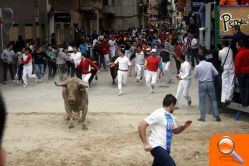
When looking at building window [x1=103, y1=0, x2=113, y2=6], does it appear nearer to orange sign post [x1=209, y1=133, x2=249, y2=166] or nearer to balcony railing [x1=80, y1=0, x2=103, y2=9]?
balcony railing [x1=80, y1=0, x2=103, y2=9]

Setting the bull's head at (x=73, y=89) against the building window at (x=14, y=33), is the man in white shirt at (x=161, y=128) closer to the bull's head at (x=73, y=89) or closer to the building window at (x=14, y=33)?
the bull's head at (x=73, y=89)

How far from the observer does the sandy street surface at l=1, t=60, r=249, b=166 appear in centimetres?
958

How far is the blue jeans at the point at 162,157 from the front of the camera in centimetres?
602

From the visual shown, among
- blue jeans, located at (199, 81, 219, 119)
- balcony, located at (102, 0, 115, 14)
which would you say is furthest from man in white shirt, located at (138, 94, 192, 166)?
balcony, located at (102, 0, 115, 14)

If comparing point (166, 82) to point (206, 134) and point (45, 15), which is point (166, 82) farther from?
point (45, 15)

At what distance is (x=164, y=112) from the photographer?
20.9ft

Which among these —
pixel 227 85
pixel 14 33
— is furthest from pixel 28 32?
pixel 227 85

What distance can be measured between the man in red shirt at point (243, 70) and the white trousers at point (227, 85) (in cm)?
49

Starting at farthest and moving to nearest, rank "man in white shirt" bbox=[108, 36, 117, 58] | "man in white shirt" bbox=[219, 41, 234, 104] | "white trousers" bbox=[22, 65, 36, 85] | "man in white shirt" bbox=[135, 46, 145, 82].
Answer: "man in white shirt" bbox=[108, 36, 117, 58], "man in white shirt" bbox=[135, 46, 145, 82], "white trousers" bbox=[22, 65, 36, 85], "man in white shirt" bbox=[219, 41, 234, 104]

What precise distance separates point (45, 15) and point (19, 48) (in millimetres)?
7900

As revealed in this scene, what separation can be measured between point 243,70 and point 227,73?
769 mm

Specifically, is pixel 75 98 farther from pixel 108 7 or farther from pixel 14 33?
pixel 108 7

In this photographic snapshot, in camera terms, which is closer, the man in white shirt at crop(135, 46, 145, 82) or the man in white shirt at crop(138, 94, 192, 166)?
the man in white shirt at crop(138, 94, 192, 166)

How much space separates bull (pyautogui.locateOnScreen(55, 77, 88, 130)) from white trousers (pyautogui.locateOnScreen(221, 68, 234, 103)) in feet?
12.3
